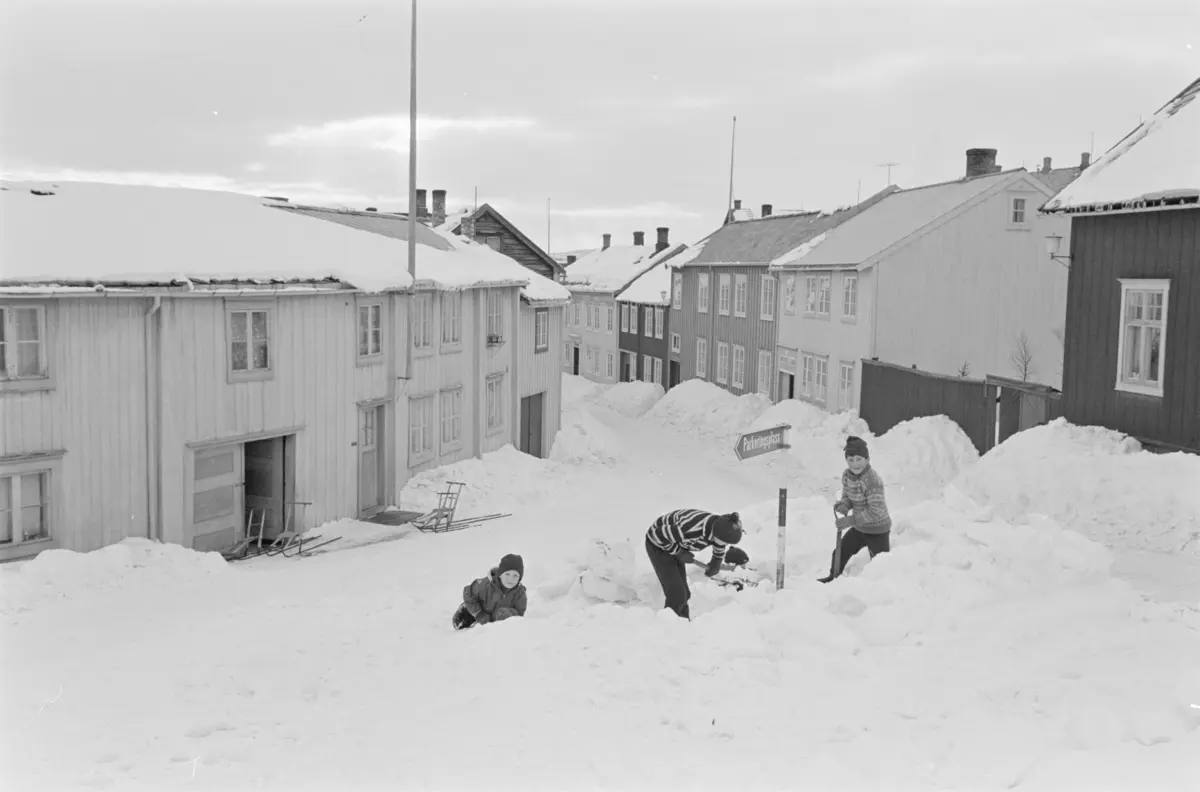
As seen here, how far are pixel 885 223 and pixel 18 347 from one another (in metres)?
24.3

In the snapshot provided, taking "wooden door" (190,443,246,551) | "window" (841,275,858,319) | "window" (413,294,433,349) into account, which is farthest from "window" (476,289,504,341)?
"window" (841,275,858,319)

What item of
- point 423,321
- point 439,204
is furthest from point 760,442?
point 439,204

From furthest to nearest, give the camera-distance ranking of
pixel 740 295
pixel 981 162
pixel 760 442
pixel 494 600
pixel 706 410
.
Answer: pixel 740 295 < pixel 706 410 < pixel 981 162 < pixel 760 442 < pixel 494 600

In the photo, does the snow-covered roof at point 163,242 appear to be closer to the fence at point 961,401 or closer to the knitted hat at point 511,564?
the knitted hat at point 511,564

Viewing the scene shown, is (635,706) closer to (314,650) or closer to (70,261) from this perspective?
(314,650)

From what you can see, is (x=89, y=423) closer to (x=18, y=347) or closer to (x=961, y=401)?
(x=18, y=347)

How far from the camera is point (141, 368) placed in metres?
14.3

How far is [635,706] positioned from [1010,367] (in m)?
24.4

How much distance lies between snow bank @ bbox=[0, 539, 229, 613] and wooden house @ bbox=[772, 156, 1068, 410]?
19146mm

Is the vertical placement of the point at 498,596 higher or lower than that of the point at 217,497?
higher

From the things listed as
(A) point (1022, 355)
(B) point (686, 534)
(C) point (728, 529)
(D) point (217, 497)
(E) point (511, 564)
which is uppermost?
(A) point (1022, 355)

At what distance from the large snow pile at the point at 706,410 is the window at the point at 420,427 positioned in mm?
14010

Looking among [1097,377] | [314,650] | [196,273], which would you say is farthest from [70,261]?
[1097,377]

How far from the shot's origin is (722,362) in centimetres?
3916
